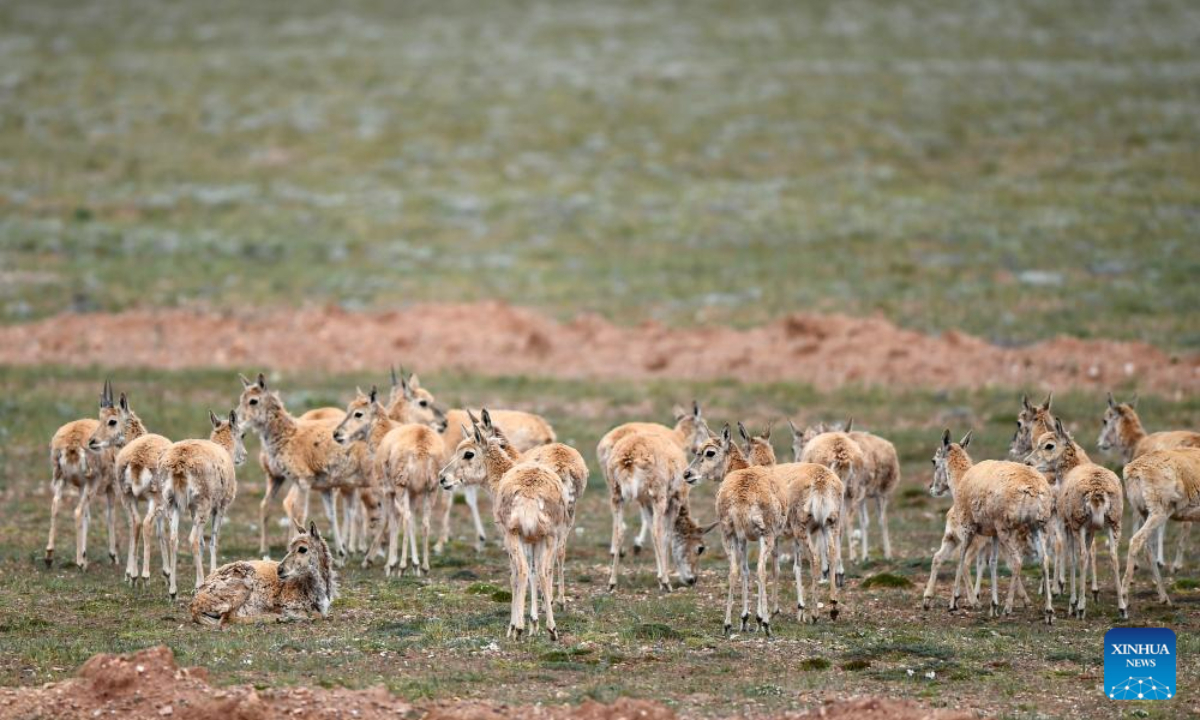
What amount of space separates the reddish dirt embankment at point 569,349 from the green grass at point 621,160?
2032 millimetres

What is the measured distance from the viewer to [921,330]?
41688 millimetres

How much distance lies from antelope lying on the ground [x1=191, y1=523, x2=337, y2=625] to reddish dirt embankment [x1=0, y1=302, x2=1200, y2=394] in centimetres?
1971

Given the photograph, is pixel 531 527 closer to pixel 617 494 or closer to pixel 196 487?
pixel 617 494

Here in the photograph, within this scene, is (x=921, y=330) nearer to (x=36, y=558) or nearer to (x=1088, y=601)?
(x=1088, y=601)

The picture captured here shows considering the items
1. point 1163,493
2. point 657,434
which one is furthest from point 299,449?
point 1163,493

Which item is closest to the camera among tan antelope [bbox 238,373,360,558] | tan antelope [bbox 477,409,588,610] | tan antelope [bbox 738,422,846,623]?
tan antelope [bbox 738,422,846,623]

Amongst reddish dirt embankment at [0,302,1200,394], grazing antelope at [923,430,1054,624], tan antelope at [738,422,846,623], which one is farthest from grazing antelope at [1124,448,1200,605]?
reddish dirt embankment at [0,302,1200,394]

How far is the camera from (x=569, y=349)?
42.4 metres

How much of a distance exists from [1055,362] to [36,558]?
966 inches

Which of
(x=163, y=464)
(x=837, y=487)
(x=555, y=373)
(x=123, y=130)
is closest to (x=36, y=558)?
(x=163, y=464)

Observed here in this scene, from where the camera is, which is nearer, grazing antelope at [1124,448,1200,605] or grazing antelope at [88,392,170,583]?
grazing antelope at [1124,448,1200,605]

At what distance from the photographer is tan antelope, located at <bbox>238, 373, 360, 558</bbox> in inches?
988

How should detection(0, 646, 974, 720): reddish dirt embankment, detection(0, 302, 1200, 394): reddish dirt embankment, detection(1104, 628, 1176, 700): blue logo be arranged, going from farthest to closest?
detection(0, 302, 1200, 394): reddish dirt embankment < detection(1104, 628, 1176, 700): blue logo < detection(0, 646, 974, 720): reddish dirt embankment

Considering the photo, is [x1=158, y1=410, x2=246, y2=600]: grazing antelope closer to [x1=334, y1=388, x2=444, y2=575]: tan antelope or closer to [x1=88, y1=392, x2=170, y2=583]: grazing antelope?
[x1=88, y1=392, x2=170, y2=583]: grazing antelope
